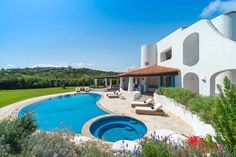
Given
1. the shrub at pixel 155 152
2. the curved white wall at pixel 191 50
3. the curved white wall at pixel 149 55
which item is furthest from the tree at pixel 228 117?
the curved white wall at pixel 149 55

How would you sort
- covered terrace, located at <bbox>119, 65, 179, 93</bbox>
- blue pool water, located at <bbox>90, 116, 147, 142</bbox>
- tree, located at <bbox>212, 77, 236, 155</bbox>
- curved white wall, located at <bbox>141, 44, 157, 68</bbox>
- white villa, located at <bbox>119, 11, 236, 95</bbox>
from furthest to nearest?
curved white wall, located at <bbox>141, 44, 157, 68</bbox>, covered terrace, located at <bbox>119, 65, 179, 93</bbox>, white villa, located at <bbox>119, 11, 236, 95</bbox>, blue pool water, located at <bbox>90, 116, 147, 142</bbox>, tree, located at <bbox>212, 77, 236, 155</bbox>

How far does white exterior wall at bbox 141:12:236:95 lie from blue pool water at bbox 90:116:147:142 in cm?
696

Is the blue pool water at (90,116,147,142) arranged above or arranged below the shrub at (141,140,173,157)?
below

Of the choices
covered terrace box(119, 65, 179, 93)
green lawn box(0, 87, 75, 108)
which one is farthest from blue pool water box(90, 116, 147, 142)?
green lawn box(0, 87, 75, 108)

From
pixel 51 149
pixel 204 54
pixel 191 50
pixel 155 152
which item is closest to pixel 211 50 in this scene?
pixel 204 54

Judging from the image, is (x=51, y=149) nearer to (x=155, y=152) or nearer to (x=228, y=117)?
(x=155, y=152)

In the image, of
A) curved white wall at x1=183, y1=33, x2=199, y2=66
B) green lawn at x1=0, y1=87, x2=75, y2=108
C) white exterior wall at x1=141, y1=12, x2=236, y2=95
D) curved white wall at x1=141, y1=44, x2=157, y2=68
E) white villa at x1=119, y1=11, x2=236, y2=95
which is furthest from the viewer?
curved white wall at x1=141, y1=44, x2=157, y2=68

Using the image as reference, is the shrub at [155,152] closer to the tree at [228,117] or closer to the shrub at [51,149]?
the shrub at [51,149]

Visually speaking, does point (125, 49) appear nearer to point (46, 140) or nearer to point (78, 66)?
point (46, 140)

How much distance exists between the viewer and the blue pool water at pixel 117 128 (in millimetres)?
9951

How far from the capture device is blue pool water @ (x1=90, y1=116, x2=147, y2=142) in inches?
392

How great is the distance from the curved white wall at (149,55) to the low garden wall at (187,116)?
36.6 ft

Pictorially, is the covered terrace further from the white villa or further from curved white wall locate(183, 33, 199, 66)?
curved white wall locate(183, 33, 199, 66)

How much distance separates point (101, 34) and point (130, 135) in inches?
771
